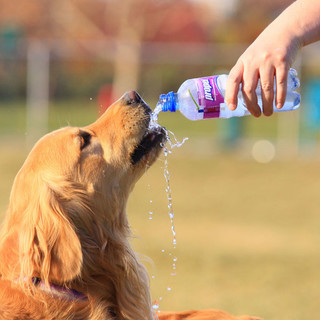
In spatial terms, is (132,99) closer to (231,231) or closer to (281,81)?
(281,81)

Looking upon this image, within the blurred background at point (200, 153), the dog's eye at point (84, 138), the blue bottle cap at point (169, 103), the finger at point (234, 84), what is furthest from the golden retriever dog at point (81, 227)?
the finger at point (234, 84)

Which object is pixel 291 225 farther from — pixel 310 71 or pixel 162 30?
pixel 162 30

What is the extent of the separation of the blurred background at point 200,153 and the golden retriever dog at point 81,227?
1.65 feet

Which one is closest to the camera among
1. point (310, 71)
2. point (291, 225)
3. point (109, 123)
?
point (109, 123)

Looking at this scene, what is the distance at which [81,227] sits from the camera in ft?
11.4

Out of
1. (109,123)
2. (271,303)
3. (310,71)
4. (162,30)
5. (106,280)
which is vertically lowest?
(271,303)

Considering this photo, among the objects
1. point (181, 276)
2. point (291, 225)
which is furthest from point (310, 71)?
point (181, 276)

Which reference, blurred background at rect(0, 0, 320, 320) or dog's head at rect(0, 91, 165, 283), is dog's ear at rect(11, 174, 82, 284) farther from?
blurred background at rect(0, 0, 320, 320)

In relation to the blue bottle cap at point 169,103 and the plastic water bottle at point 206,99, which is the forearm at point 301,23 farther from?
the blue bottle cap at point 169,103

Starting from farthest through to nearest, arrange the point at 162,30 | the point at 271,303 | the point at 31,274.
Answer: the point at 162,30 < the point at 271,303 < the point at 31,274

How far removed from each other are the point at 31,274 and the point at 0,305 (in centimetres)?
21

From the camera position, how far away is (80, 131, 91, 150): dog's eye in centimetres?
376

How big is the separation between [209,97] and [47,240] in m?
1.03

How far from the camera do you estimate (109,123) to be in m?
3.90
